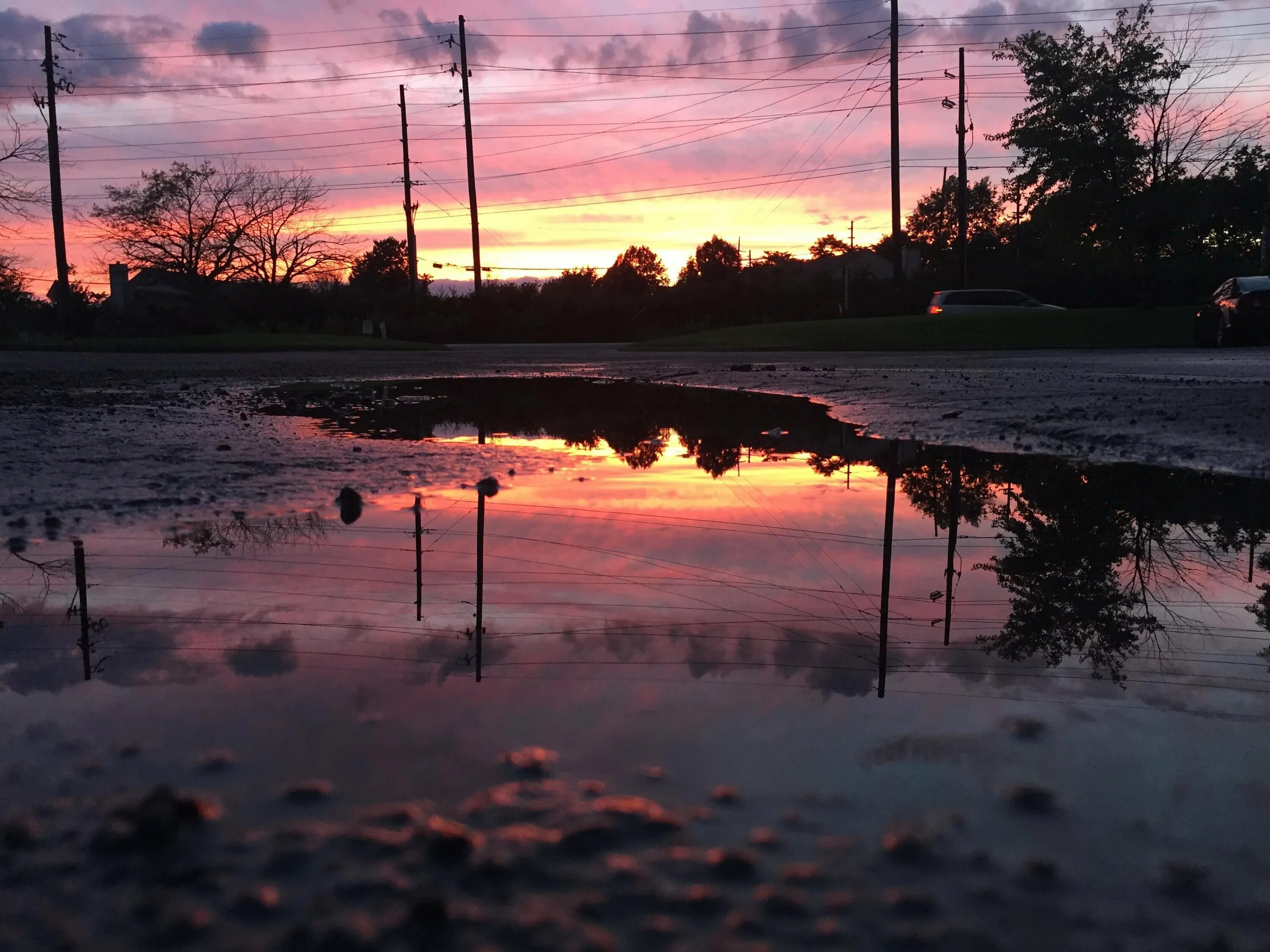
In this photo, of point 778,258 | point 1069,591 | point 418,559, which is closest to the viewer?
point 1069,591

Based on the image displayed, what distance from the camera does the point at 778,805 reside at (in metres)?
1.68

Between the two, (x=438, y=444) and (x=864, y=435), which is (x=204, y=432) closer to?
(x=438, y=444)

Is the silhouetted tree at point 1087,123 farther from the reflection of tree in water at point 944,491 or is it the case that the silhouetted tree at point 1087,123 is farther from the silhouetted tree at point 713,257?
the silhouetted tree at point 713,257

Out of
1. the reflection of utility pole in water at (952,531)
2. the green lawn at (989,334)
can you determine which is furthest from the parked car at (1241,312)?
the reflection of utility pole in water at (952,531)

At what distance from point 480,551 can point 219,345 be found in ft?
84.4

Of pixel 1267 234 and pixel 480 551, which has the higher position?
pixel 1267 234

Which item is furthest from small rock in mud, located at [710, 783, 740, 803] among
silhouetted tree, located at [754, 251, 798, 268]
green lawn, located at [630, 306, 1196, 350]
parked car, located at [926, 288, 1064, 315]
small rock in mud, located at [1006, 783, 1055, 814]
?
silhouetted tree, located at [754, 251, 798, 268]

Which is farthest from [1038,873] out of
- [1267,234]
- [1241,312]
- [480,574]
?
[1267,234]

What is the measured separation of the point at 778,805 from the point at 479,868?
502 mm

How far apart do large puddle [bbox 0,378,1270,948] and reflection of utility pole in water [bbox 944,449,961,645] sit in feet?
0.08

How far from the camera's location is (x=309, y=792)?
1.71m

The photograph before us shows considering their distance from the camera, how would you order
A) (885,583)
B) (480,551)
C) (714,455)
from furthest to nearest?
(714,455) < (480,551) < (885,583)

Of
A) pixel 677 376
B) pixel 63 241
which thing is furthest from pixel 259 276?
pixel 677 376

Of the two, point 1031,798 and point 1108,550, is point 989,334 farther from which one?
point 1031,798
